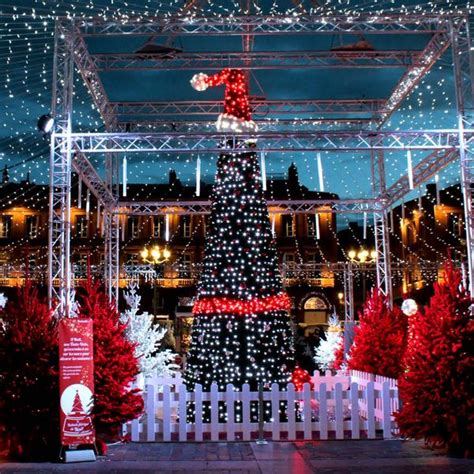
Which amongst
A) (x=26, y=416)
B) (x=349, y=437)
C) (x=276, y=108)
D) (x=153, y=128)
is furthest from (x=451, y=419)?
(x=153, y=128)

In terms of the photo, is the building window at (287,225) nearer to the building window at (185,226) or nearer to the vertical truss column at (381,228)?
the building window at (185,226)

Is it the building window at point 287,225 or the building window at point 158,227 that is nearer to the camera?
the building window at point 158,227

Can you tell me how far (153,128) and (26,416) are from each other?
58.5 ft

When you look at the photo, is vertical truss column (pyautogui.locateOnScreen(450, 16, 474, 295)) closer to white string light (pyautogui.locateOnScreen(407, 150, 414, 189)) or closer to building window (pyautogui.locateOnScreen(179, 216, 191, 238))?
white string light (pyautogui.locateOnScreen(407, 150, 414, 189))

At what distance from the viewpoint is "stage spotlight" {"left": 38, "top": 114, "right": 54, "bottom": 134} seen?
1465 cm

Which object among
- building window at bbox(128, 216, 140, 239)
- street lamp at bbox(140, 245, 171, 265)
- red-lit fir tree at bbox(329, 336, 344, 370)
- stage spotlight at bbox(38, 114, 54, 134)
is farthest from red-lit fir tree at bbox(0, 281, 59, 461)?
building window at bbox(128, 216, 140, 239)

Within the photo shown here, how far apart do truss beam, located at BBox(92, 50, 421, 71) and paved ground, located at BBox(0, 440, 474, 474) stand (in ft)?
38.9

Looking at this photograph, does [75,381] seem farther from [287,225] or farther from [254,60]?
[287,225]

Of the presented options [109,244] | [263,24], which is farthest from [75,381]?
[109,244]

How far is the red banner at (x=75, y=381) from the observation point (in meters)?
8.72

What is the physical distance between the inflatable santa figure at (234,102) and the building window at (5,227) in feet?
135

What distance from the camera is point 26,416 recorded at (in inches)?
350

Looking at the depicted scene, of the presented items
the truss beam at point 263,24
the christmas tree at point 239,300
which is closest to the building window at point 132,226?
the truss beam at point 263,24

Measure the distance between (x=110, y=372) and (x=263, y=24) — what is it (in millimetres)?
9833
